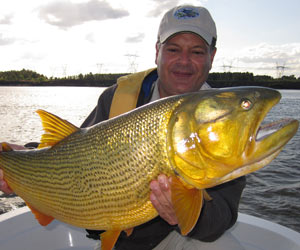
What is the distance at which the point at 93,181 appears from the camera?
99.6 inches

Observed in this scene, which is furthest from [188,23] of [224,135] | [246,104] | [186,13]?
[224,135]

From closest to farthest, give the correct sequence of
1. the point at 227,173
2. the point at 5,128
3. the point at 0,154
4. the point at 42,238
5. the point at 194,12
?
the point at 227,173, the point at 0,154, the point at 194,12, the point at 42,238, the point at 5,128

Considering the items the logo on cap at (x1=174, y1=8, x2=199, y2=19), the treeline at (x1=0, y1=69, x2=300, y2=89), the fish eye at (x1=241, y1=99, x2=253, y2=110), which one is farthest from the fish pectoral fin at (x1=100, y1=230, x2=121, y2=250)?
the treeline at (x1=0, y1=69, x2=300, y2=89)

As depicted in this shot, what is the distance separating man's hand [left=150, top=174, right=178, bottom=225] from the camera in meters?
2.23

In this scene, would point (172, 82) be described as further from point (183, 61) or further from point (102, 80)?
point (102, 80)

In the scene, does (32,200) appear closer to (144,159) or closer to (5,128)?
(144,159)

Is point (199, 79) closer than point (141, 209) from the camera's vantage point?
No

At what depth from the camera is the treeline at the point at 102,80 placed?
94.0 meters

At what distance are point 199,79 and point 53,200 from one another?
2.20 metres

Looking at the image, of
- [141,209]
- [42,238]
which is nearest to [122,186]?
[141,209]

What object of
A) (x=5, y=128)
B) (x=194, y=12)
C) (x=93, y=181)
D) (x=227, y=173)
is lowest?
(x=5, y=128)

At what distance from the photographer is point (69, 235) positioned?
5.19 metres

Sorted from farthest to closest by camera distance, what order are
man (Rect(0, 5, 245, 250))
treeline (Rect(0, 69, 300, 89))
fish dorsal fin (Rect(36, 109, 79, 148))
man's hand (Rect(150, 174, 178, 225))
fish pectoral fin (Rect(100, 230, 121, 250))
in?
treeline (Rect(0, 69, 300, 89))
man (Rect(0, 5, 245, 250))
fish dorsal fin (Rect(36, 109, 79, 148))
fish pectoral fin (Rect(100, 230, 121, 250))
man's hand (Rect(150, 174, 178, 225))

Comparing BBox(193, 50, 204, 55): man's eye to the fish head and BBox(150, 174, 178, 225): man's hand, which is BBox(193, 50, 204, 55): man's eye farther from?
BBox(150, 174, 178, 225): man's hand
